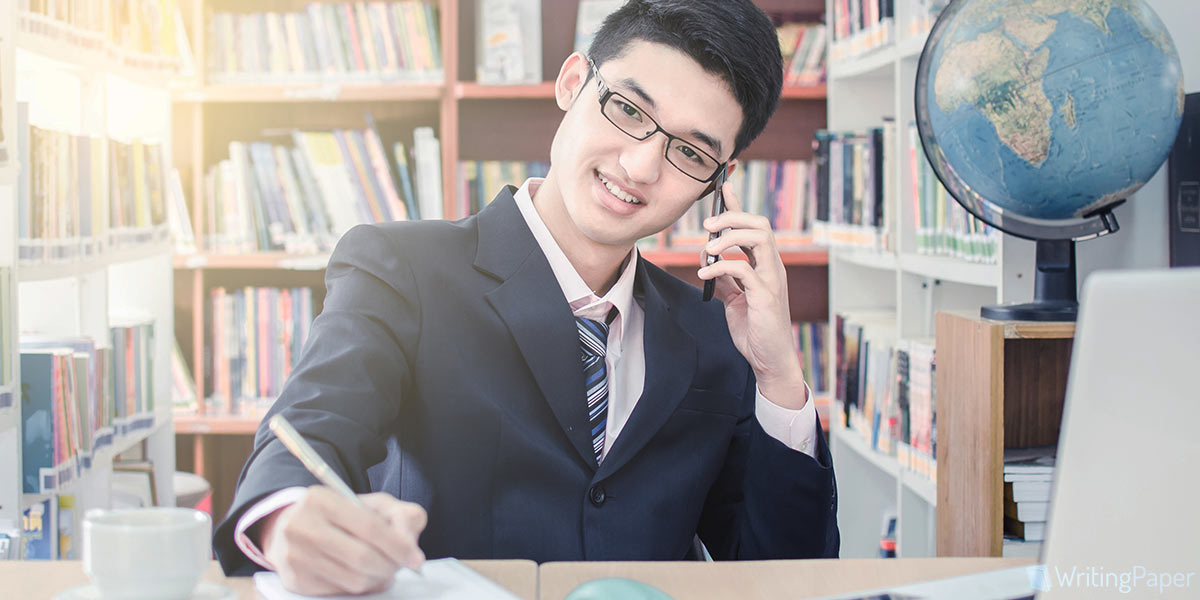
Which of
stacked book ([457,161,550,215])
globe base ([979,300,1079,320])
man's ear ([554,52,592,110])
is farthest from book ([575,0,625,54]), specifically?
globe base ([979,300,1079,320])

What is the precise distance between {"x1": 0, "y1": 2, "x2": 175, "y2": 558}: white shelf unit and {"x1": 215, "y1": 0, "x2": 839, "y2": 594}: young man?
0.85 metres

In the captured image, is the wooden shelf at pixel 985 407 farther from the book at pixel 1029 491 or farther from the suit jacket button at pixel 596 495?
the suit jacket button at pixel 596 495

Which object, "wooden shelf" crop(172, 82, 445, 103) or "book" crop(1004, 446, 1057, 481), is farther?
"wooden shelf" crop(172, 82, 445, 103)

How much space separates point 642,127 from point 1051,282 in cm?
65

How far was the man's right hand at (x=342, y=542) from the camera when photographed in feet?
2.49

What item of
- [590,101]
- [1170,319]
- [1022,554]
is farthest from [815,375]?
[1170,319]

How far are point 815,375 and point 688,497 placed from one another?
215 centimetres

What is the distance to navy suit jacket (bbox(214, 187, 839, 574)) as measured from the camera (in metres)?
1.24

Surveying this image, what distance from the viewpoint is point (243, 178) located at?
10.7 ft

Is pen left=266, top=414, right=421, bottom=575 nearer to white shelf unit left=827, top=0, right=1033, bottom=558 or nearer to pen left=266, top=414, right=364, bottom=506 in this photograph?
pen left=266, top=414, right=364, bottom=506

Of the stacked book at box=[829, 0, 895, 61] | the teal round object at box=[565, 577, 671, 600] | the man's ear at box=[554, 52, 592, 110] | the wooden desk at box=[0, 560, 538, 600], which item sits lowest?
the wooden desk at box=[0, 560, 538, 600]

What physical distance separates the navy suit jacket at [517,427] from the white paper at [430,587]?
308 mm

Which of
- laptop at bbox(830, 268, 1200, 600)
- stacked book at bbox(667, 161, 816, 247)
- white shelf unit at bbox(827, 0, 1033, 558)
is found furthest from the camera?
stacked book at bbox(667, 161, 816, 247)

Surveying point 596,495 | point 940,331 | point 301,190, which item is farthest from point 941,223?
point 301,190
